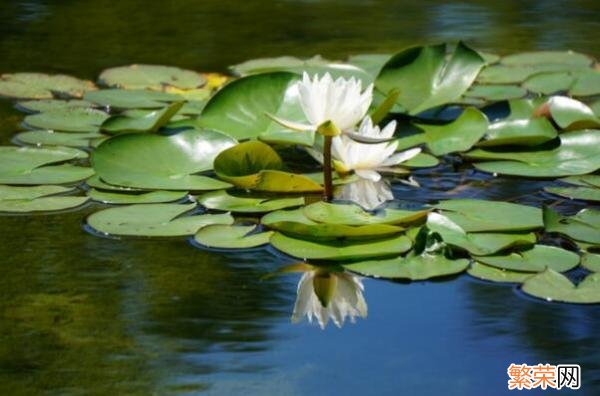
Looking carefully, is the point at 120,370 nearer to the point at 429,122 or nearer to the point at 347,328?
the point at 347,328

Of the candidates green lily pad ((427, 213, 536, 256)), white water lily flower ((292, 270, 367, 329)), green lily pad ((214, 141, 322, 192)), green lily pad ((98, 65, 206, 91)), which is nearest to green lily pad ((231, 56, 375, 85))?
green lily pad ((98, 65, 206, 91))

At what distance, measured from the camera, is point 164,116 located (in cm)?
250

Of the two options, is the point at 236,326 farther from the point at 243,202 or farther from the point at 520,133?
the point at 520,133

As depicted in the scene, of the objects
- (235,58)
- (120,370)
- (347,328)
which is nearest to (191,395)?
(120,370)

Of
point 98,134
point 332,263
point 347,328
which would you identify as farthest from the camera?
point 98,134

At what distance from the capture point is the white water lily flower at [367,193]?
2283mm

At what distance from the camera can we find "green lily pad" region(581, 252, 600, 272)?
1.94 meters

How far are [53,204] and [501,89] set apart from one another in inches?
46.7

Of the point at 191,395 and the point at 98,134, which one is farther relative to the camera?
the point at 98,134

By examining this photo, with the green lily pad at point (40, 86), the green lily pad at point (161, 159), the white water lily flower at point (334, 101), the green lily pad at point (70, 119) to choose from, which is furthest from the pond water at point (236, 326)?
the green lily pad at point (40, 86)

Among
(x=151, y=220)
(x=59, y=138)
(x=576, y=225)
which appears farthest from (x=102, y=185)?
(x=576, y=225)

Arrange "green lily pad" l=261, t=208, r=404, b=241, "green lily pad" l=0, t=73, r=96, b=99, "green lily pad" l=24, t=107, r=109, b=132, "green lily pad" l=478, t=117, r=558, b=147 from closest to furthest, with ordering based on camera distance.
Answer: "green lily pad" l=261, t=208, r=404, b=241, "green lily pad" l=478, t=117, r=558, b=147, "green lily pad" l=24, t=107, r=109, b=132, "green lily pad" l=0, t=73, r=96, b=99

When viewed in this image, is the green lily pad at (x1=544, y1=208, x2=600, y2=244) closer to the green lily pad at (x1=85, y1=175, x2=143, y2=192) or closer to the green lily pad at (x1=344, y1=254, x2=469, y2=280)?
the green lily pad at (x1=344, y1=254, x2=469, y2=280)

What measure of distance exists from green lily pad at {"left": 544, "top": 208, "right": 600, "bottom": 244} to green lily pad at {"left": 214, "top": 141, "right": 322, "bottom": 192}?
1.45 feet
